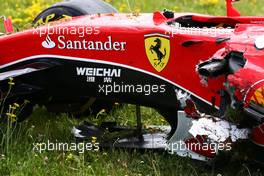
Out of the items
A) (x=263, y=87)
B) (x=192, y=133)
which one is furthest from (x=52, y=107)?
(x=263, y=87)

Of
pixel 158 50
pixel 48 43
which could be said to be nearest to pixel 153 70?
pixel 158 50

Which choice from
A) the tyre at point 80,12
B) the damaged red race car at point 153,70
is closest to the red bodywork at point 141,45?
the damaged red race car at point 153,70

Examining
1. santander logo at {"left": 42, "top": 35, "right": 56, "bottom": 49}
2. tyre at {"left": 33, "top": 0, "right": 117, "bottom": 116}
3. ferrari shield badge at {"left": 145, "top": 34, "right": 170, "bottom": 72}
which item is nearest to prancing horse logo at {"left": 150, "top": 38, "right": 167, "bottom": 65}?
ferrari shield badge at {"left": 145, "top": 34, "right": 170, "bottom": 72}

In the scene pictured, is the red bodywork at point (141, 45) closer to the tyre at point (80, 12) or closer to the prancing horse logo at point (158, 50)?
the prancing horse logo at point (158, 50)

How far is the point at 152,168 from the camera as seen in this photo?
4.45 m

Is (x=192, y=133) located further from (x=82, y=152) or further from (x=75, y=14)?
(x=75, y=14)

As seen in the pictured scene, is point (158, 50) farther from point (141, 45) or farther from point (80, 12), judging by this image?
point (80, 12)

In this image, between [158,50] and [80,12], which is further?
[80,12]

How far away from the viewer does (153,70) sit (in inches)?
173

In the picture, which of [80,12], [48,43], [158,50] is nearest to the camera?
[158,50]

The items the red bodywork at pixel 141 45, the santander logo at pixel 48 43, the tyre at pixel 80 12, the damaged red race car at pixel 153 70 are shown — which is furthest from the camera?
the tyre at pixel 80 12

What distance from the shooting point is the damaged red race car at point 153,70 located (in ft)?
13.2

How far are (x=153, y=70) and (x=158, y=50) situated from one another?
0.14 m

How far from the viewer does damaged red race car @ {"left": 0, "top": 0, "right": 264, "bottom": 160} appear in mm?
4012
